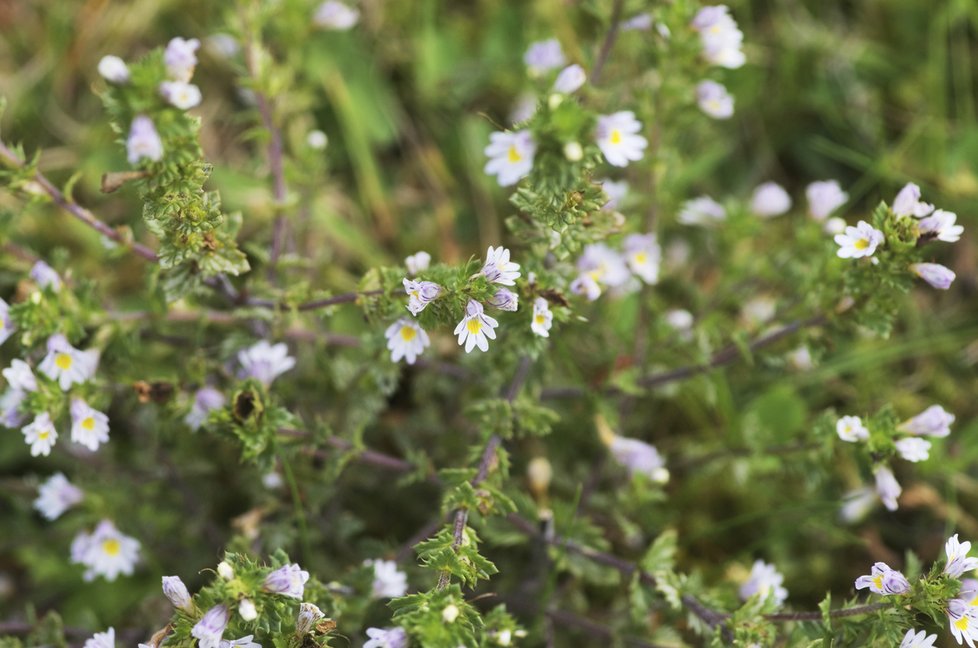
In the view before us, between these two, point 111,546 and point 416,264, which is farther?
point 111,546

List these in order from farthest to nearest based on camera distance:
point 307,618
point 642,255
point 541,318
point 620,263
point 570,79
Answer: point 642,255
point 620,263
point 570,79
point 541,318
point 307,618

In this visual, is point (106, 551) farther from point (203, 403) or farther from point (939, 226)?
point (939, 226)

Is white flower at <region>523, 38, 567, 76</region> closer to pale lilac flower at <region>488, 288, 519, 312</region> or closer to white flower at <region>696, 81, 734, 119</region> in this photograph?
white flower at <region>696, 81, 734, 119</region>

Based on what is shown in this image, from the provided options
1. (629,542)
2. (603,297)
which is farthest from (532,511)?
(603,297)

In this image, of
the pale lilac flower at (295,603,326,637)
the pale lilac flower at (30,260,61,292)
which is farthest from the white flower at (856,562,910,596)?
the pale lilac flower at (30,260,61,292)

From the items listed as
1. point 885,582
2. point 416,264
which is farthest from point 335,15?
point 885,582

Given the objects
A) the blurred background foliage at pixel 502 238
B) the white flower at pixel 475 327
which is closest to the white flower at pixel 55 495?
the blurred background foliage at pixel 502 238
